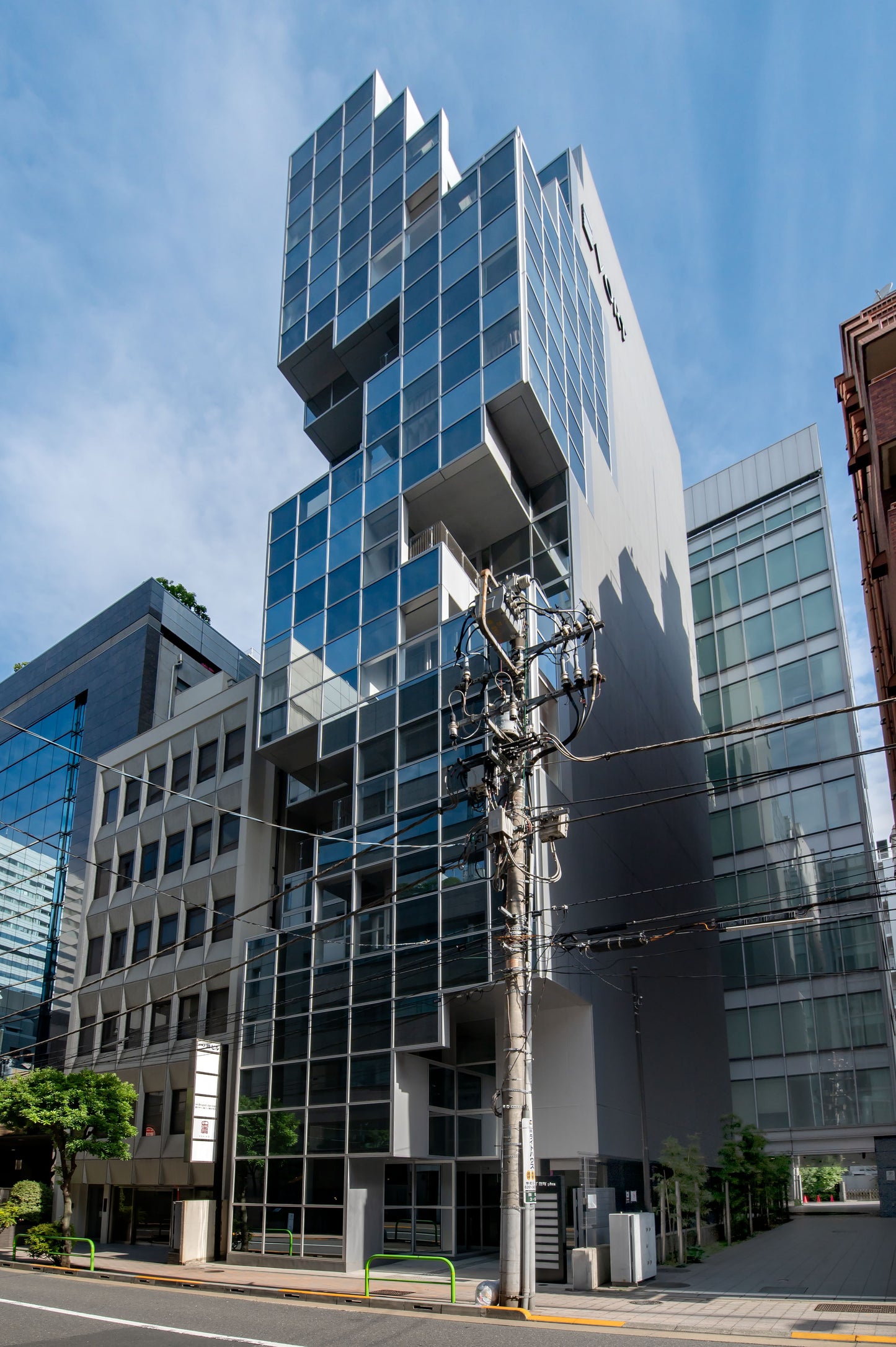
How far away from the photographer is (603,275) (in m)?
44.8

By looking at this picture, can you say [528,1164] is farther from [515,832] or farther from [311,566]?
[311,566]

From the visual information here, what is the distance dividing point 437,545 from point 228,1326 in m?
20.5

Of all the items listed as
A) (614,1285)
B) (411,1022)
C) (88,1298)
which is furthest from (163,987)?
(614,1285)

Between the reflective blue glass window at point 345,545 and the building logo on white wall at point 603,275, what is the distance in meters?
20.1

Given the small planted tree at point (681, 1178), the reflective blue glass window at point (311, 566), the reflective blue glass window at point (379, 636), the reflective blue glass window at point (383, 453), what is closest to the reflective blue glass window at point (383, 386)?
the reflective blue glass window at point (383, 453)

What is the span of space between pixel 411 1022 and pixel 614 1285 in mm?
7082

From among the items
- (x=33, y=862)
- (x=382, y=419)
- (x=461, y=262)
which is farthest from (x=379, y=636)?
(x=33, y=862)

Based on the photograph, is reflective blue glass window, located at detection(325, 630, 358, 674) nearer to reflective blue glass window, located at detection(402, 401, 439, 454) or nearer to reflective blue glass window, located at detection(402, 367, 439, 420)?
reflective blue glass window, located at detection(402, 401, 439, 454)

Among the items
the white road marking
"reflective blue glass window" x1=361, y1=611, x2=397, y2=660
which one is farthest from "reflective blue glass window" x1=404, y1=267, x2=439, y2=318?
the white road marking

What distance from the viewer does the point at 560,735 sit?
96.0 feet

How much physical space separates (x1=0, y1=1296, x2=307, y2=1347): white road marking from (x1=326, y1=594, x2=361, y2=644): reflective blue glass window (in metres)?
18.9

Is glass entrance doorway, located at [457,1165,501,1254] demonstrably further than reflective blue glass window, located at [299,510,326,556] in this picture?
No

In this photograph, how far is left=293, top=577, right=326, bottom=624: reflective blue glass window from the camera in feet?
104

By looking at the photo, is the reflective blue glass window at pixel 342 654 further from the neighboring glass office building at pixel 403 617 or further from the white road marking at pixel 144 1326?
the white road marking at pixel 144 1326
